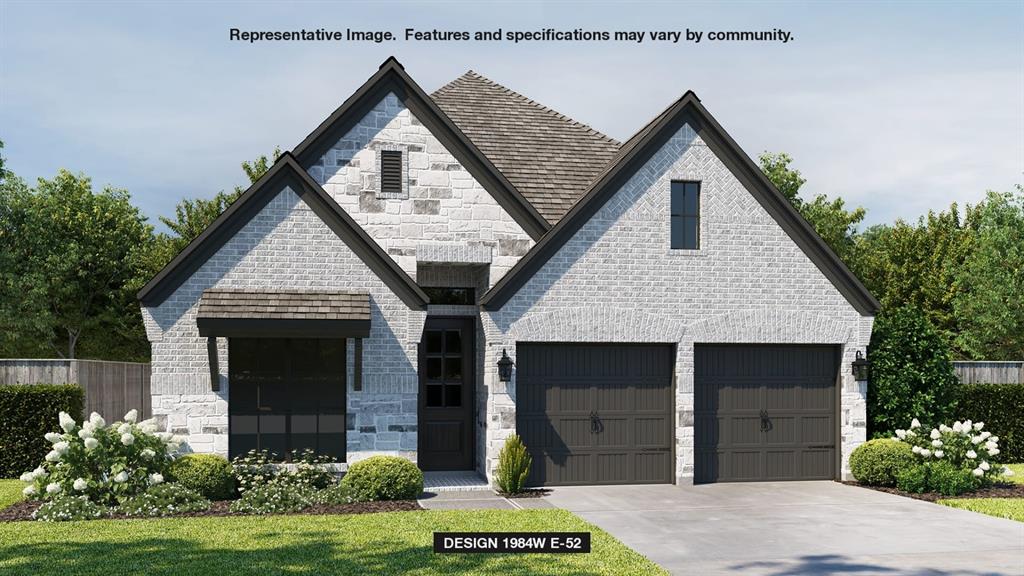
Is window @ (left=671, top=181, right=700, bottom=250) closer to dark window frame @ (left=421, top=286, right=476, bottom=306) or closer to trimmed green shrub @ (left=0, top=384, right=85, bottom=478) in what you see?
dark window frame @ (left=421, top=286, right=476, bottom=306)

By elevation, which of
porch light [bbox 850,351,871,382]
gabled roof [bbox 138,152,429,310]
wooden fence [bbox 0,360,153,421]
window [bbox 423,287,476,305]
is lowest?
wooden fence [bbox 0,360,153,421]

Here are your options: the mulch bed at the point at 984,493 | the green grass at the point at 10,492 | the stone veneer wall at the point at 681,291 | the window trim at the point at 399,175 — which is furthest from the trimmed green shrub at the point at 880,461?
the green grass at the point at 10,492

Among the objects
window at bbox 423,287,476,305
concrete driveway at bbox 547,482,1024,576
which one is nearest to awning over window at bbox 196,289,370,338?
window at bbox 423,287,476,305

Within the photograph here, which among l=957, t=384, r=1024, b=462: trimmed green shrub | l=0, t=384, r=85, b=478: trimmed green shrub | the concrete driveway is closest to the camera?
the concrete driveway

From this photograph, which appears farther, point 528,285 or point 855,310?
A: point 855,310

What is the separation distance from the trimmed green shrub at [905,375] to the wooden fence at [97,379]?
1505 cm

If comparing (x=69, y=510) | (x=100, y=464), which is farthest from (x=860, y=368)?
(x=69, y=510)

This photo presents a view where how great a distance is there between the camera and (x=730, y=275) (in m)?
17.6

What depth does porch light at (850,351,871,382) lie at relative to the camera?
17.7 metres

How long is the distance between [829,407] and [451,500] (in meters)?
7.70

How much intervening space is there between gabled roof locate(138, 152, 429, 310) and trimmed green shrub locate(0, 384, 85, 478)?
4.99m

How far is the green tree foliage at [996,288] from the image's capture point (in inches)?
1346

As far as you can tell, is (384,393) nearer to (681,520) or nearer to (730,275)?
(681,520)

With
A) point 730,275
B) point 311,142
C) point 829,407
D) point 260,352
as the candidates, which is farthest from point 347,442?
point 829,407
